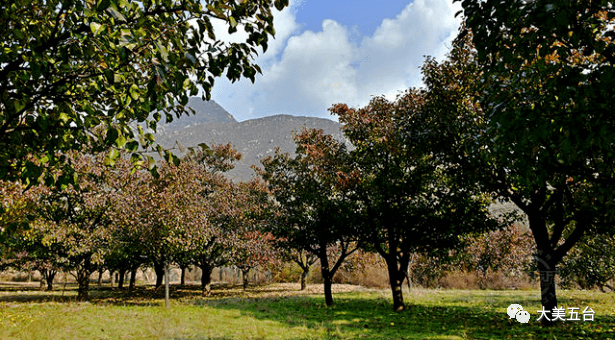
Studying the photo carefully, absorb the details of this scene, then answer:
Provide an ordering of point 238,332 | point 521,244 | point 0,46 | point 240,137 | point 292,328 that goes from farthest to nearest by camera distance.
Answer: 1. point 240,137
2. point 521,244
3. point 292,328
4. point 238,332
5. point 0,46

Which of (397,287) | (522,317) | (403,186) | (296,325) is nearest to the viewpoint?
(522,317)

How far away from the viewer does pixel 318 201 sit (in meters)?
20.0

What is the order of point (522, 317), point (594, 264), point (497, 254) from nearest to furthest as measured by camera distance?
point (522, 317)
point (594, 264)
point (497, 254)

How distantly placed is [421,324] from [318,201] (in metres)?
8.13

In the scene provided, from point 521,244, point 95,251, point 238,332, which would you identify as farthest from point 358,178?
point 521,244

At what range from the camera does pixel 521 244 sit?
38062mm

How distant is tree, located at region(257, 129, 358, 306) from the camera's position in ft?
Result: 63.3

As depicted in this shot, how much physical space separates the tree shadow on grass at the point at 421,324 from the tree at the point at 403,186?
8.16 feet

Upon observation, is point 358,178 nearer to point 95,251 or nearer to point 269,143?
point 95,251

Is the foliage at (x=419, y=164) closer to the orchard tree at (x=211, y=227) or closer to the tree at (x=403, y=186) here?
the tree at (x=403, y=186)

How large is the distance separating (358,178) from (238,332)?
9.19 m

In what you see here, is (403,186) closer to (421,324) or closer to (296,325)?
(421,324)

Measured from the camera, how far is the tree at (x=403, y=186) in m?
16.5

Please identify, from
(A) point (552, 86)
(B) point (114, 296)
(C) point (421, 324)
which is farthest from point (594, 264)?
(B) point (114, 296)
